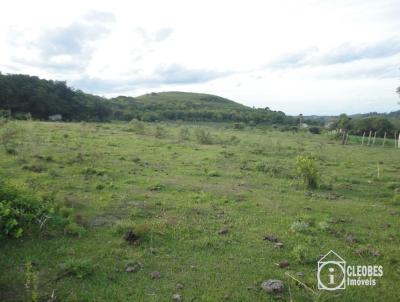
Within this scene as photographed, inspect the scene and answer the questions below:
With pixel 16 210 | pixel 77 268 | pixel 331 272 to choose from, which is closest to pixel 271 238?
pixel 331 272

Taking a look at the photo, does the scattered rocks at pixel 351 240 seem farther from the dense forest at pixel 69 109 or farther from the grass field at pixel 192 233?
the dense forest at pixel 69 109

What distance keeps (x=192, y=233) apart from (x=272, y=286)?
3.11 meters

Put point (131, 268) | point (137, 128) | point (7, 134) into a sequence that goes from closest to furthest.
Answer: point (131, 268), point (7, 134), point (137, 128)

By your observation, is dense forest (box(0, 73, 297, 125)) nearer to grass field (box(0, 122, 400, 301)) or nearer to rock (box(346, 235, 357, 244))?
grass field (box(0, 122, 400, 301))

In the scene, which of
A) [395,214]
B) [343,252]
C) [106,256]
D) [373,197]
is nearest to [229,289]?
[106,256]

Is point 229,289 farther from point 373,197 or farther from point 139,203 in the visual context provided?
point 373,197

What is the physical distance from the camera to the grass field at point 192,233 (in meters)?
6.60

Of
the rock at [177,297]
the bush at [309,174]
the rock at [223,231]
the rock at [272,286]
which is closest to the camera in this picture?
the rock at [177,297]

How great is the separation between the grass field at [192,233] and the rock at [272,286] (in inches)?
3.8

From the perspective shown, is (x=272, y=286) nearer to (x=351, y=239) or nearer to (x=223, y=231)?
(x=223, y=231)

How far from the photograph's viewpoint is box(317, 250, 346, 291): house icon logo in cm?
686

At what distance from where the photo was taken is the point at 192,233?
364 inches

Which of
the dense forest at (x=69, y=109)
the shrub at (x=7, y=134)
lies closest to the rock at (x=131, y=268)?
the shrub at (x=7, y=134)

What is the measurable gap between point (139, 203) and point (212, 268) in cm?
481
